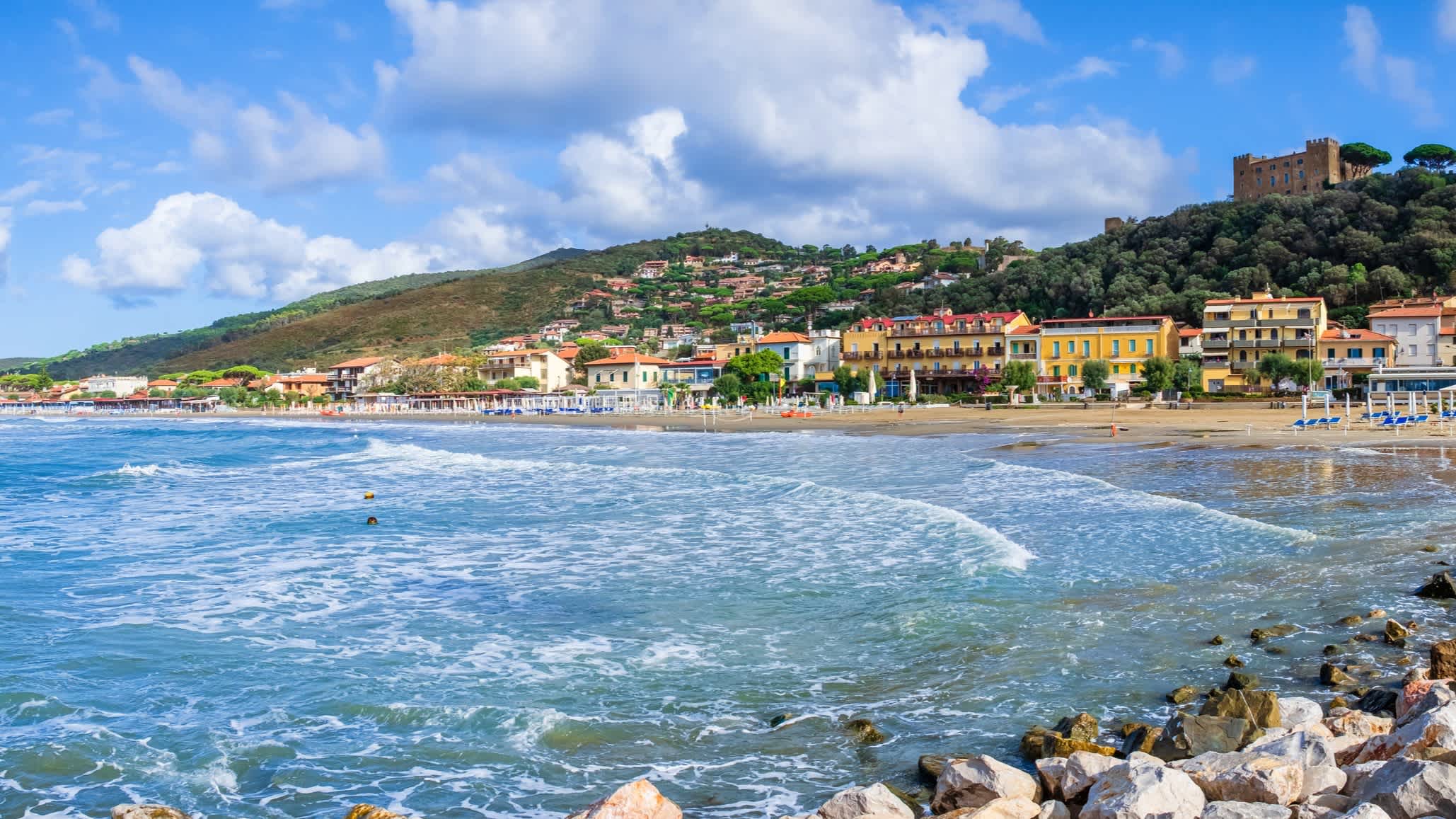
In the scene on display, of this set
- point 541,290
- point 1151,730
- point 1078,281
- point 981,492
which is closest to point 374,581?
point 1151,730

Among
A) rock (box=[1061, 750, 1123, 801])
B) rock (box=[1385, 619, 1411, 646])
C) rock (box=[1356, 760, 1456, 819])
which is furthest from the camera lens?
rock (box=[1385, 619, 1411, 646])

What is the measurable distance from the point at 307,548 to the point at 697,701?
10200mm

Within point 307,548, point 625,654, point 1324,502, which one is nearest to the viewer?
point 625,654

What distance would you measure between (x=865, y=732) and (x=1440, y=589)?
Result: 7416mm

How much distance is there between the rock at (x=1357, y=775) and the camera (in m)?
5.09

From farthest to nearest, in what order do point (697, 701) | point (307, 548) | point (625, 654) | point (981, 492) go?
point (981, 492) < point (307, 548) < point (625, 654) < point (697, 701)

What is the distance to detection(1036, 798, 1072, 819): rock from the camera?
523 cm

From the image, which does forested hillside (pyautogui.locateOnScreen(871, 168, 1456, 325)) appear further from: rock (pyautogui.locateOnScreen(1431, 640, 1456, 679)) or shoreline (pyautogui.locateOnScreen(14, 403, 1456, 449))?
rock (pyautogui.locateOnScreen(1431, 640, 1456, 679))

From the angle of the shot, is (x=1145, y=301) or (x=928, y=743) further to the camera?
(x=1145, y=301)

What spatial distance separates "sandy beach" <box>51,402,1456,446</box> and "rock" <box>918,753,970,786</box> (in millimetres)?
29746

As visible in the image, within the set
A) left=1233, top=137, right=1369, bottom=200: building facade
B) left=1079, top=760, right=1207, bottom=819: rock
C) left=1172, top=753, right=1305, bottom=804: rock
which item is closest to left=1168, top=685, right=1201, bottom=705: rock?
left=1172, top=753, right=1305, bottom=804: rock

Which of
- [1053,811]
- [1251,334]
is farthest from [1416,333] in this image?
[1053,811]

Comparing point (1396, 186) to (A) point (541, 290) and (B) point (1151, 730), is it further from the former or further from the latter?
(A) point (541, 290)

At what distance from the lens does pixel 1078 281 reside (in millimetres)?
81562
